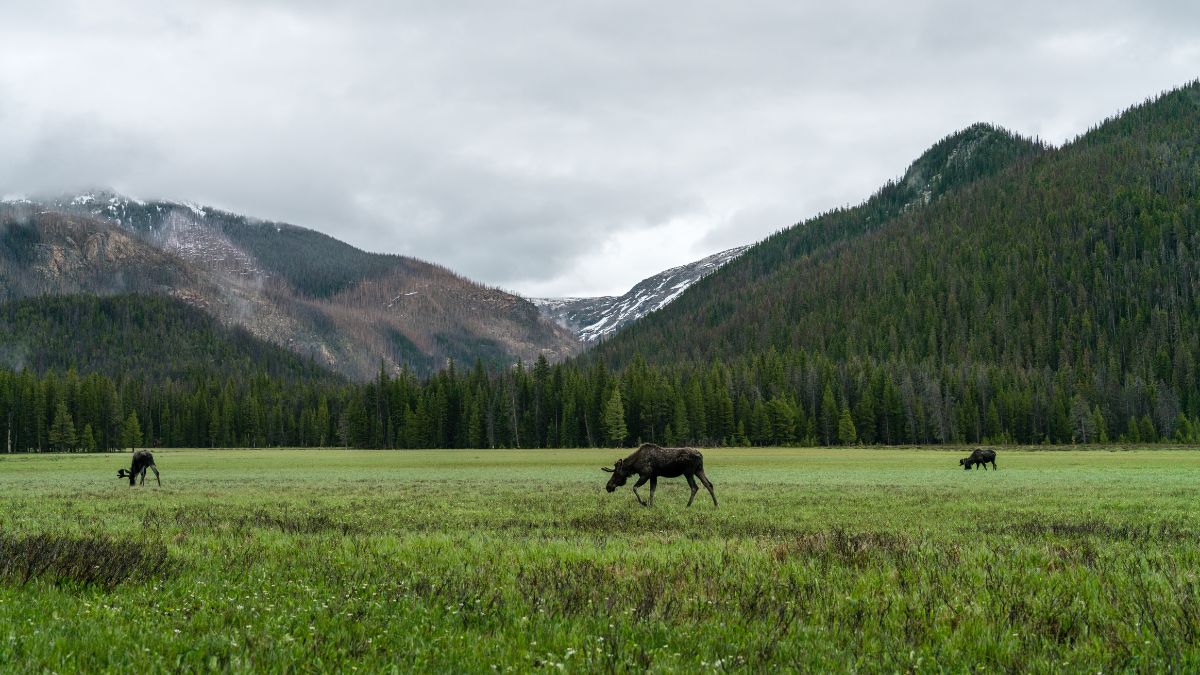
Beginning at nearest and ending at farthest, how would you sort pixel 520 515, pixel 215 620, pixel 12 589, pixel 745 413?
pixel 215 620 → pixel 12 589 → pixel 520 515 → pixel 745 413

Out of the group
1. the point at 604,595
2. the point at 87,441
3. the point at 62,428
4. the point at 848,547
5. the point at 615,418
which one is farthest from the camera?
the point at 87,441

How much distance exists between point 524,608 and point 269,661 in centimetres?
311

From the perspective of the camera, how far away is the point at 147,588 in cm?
1021

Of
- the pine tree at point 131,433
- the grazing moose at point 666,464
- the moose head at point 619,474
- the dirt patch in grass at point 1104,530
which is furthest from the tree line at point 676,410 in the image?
the dirt patch in grass at point 1104,530

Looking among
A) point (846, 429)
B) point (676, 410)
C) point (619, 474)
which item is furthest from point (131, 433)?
point (619, 474)

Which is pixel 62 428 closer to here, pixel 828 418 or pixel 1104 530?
pixel 828 418

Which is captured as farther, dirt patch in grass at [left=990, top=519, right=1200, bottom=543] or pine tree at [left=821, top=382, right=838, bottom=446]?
pine tree at [left=821, top=382, right=838, bottom=446]

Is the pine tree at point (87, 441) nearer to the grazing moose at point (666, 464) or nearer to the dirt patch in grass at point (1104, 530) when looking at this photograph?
the grazing moose at point (666, 464)

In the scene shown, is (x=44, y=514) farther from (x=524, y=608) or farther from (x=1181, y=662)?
(x=1181, y=662)

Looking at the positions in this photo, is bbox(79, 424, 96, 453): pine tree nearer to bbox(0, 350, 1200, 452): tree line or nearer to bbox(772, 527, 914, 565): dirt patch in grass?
bbox(0, 350, 1200, 452): tree line

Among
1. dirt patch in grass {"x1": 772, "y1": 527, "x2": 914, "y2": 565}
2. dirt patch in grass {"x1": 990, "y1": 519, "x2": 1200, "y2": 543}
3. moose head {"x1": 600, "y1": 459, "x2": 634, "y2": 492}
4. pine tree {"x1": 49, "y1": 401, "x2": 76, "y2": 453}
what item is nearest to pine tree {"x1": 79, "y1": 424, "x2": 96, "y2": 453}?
pine tree {"x1": 49, "y1": 401, "x2": 76, "y2": 453}

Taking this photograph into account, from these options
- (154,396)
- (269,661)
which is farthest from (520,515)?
(154,396)

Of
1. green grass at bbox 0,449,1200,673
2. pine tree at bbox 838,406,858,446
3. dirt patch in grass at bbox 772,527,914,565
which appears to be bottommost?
pine tree at bbox 838,406,858,446

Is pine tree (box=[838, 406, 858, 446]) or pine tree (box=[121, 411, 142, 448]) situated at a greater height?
pine tree (box=[121, 411, 142, 448])
